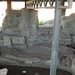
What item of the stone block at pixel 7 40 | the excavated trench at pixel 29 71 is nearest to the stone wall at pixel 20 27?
the stone block at pixel 7 40

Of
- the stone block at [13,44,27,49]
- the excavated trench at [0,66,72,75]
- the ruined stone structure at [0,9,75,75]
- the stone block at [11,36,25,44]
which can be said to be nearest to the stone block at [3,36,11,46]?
the ruined stone structure at [0,9,75,75]

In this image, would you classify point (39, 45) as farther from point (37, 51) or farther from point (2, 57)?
point (2, 57)

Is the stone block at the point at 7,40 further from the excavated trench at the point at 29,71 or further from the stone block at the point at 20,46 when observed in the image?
the excavated trench at the point at 29,71

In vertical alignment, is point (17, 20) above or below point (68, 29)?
above

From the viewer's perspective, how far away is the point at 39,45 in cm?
976

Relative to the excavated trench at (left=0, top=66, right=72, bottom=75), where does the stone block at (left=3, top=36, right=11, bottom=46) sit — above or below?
above

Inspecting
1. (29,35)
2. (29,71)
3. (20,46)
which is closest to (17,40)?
(20,46)

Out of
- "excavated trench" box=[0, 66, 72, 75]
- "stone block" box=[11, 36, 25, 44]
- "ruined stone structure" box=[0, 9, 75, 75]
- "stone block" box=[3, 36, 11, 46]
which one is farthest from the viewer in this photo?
"stone block" box=[11, 36, 25, 44]

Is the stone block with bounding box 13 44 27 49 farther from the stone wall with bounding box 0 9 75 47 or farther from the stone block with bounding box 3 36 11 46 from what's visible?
the stone block with bounding box 3 36 11 46

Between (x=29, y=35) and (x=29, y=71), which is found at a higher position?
(x=29, y=35)

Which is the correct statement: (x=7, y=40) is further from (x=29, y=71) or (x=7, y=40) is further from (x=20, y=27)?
(x=29, y=71)

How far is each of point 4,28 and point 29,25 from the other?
1.81m

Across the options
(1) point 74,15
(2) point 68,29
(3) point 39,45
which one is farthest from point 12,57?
(1) point 74,15

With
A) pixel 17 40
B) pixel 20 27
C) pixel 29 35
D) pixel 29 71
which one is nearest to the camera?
pixel 29 71
